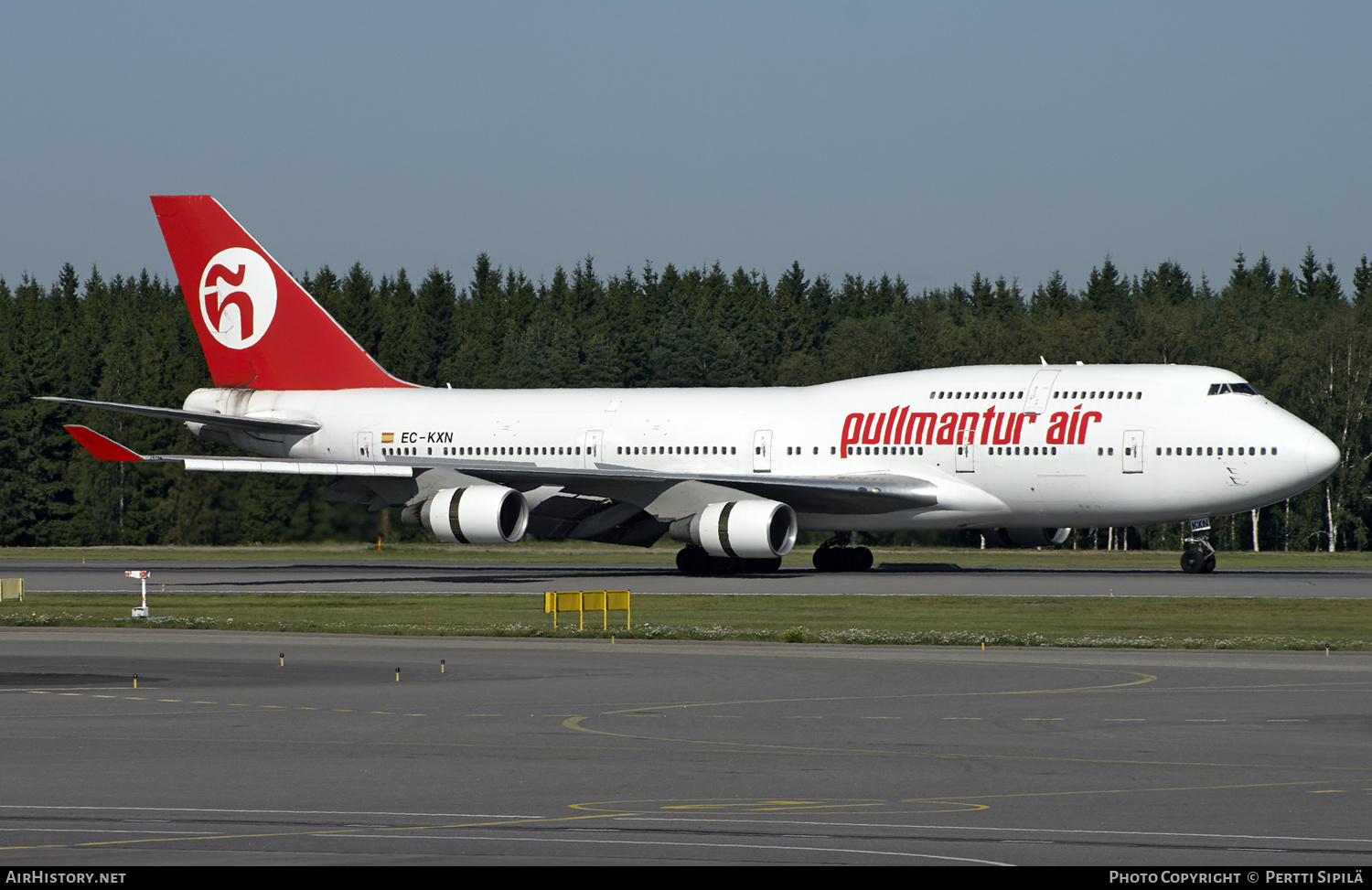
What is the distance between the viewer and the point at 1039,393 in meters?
45.5

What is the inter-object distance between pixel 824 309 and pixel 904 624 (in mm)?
134580

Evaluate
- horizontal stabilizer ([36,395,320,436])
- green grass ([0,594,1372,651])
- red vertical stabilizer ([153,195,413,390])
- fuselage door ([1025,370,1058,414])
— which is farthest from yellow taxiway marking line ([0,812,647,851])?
red vertical stabilizer ([153,195,413,390])

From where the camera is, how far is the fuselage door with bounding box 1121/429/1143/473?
145 ft

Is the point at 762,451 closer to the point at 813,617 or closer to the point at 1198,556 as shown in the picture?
the point at 1198,556

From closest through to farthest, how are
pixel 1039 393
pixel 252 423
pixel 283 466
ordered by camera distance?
1. pixel 1039 393
2. pixel 283 466
3. pixel 252 423

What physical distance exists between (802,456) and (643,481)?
15.5ft

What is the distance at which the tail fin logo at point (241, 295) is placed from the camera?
5616cm

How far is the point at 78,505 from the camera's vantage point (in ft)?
277

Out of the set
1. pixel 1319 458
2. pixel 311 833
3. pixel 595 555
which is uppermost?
pixel 1319 458

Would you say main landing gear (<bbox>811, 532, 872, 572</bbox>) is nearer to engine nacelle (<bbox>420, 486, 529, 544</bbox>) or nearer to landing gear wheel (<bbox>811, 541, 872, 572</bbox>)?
landing gear wheel (<bbox>811, 541, 872, 572</bbox>)

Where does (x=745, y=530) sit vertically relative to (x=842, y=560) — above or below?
above

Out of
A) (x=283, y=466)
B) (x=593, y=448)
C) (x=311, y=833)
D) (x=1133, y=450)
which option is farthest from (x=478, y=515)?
(x=311, y=833)

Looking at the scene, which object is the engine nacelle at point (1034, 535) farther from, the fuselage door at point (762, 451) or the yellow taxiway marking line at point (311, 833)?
the yellow taxiway marking line at point (311, 833)
